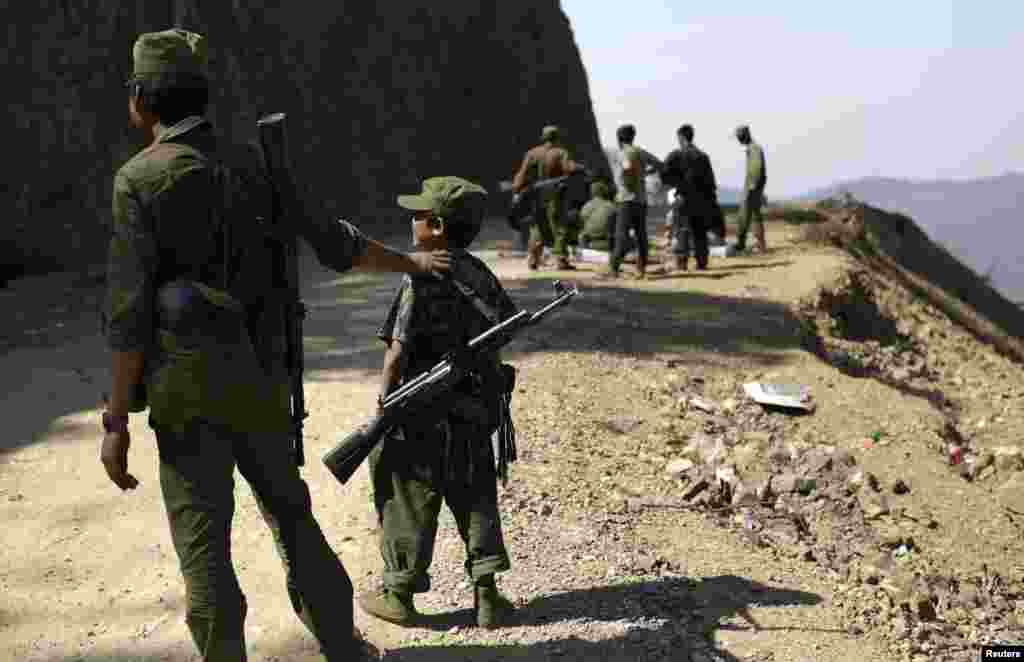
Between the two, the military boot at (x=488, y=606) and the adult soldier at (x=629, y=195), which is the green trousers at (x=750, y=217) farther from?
the military boot at (x=488, y=606)

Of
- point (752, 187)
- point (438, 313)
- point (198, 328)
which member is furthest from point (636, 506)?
point (752, 187)

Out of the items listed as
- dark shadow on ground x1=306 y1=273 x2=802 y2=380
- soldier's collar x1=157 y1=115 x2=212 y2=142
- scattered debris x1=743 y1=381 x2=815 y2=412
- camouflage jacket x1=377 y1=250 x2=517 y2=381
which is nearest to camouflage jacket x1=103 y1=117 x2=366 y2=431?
soldier's collar x1=157 y1=115 x2=212 y2=142

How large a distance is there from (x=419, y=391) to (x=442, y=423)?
0.69 ft

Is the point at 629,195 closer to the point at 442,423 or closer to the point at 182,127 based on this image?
the point at 442,423

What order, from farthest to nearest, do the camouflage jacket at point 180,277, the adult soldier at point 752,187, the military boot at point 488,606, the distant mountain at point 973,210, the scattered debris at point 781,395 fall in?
the distant mountain at point 973,210 → the adult soldier at point 752,187 → the scattered debris at point 781,395 → the military boot at point 488,606 → the camouflage jacket at point 180,277

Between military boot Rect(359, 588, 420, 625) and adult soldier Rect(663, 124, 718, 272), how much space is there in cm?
982

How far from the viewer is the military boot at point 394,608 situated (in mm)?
4523

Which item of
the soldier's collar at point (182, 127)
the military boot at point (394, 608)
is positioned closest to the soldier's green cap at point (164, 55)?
the soldier's collar at point (182, 127)

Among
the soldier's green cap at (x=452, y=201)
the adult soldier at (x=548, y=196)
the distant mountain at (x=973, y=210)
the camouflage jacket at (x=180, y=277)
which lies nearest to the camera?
the camouflage jacket at (x=180, y=277)

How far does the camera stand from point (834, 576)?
565 centimetres

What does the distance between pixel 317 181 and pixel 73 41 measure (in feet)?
14.2

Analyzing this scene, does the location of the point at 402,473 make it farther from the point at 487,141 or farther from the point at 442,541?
the point at 487,141

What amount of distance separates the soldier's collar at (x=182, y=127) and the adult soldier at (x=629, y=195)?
30.5 feet

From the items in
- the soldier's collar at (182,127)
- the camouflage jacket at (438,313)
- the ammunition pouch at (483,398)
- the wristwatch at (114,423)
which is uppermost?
the soldier's collar at (182,127)
